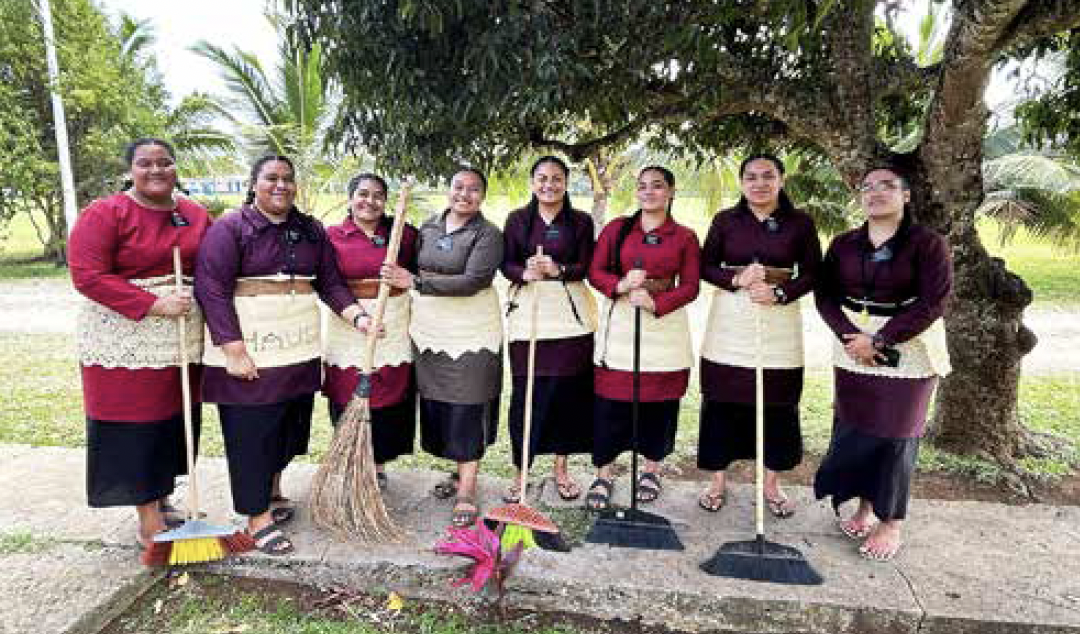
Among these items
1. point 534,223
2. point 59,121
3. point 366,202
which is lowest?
point 534,223

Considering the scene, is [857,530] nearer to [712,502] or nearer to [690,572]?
[712,502]

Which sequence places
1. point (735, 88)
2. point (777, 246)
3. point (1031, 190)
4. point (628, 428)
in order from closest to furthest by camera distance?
1. point (777, 246)
2. point (628, 428)
3. point (735, 88)
4. point (1031, 190)

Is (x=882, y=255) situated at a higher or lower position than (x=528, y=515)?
higher

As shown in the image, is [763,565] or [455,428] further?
[455,428]

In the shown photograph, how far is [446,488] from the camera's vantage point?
3822 millimetres

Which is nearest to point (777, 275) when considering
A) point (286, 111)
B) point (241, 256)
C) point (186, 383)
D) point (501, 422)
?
point (241, 256)

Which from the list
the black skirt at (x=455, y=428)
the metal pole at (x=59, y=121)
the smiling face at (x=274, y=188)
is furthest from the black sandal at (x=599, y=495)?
the metal pole at (x=59, y=121)

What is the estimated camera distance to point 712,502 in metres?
3.66

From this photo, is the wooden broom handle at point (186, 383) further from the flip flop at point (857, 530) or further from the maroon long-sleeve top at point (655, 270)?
the flip flop at point (857, 530)

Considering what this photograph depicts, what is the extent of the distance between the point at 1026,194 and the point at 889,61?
13.4m

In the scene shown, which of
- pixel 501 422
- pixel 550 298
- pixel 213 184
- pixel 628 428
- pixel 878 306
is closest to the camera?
pixel 878 306

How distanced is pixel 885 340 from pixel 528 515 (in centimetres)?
168

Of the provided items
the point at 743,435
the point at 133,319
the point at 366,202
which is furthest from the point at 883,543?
the point at 133,319

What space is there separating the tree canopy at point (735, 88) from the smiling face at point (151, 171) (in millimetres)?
794
